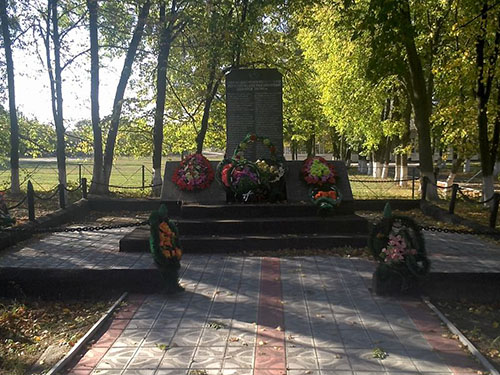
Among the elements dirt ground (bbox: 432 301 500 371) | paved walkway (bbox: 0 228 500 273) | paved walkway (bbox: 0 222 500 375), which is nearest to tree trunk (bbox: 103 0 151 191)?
paved walkway (bbox: 0 228 500 273)

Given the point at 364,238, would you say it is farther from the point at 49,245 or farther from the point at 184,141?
the point at 184,141

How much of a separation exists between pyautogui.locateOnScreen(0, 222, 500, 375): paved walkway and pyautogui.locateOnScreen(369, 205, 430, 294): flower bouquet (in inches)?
8.5

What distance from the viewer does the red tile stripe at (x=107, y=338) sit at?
413 centimetres

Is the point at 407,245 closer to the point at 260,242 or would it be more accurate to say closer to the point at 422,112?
the point at 260,242

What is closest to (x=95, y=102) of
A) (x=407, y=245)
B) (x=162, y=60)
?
(x=162, y=60)

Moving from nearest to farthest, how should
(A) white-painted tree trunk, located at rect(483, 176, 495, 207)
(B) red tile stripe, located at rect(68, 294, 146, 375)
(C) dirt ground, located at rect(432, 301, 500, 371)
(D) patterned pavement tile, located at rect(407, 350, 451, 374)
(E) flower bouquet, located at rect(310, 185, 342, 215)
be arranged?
1. (D) patterned pavement tile, located at rect(407, 350, 451, 374)
2. (B) red tile stripe, located at rect(68, 294, 146, 375)
3. (C) dirt ground, located at rect(432, 301, 500, 371)
4. (E) flower bouquet, located at rect(310, 185, 342, 215)
5. (A) white-painted tree trunk, located at rect(483, 176, 495, 207)

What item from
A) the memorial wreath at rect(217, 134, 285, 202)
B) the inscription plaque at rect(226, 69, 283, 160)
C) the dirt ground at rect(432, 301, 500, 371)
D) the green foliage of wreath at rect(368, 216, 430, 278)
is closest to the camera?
the dirt ground at rect(432, 301, 500, 371)

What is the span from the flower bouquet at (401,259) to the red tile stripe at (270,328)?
4.45 feet

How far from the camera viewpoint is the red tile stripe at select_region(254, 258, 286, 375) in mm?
4105

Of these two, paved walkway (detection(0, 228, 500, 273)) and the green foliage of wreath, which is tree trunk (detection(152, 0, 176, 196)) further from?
the green foliage of wreath

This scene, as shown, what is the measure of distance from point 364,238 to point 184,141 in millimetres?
15296

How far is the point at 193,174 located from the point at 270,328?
5953 millimetres

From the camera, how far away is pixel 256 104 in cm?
1073

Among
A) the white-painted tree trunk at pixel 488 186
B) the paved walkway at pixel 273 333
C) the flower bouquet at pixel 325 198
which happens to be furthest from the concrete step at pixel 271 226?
the white-painted tree trunk at pixel 488 186
